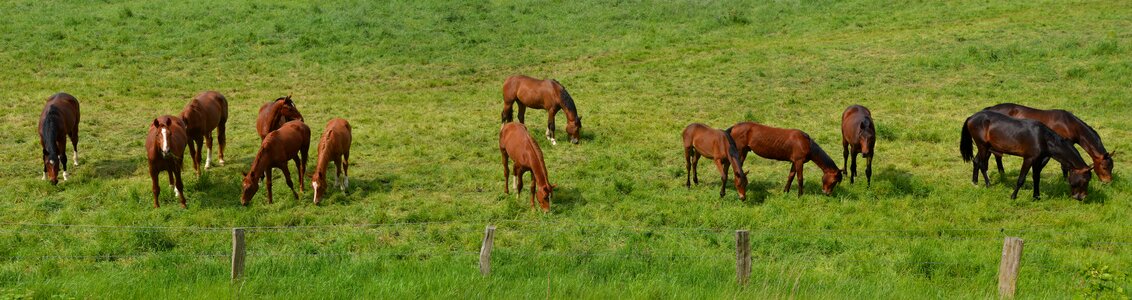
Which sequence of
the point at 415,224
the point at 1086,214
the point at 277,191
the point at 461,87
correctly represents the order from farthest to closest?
the point at 461,87 < the point at 277,191 < the point at 1086,214 < the point at 415,224

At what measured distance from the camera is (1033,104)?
19.5 metres

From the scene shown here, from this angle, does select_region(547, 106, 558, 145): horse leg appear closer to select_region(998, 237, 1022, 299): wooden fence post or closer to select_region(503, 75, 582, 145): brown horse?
select_region(503, 75, 582, 145): brown horse

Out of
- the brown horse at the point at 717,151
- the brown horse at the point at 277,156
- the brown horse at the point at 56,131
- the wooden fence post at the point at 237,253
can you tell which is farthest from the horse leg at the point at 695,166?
the brown horse at the point at 56,131

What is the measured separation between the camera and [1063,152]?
12266 millimetres

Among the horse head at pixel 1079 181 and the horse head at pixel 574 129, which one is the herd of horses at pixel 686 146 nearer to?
the horse head at pixel 1079 181

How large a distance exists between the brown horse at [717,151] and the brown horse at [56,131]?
9.31 meters

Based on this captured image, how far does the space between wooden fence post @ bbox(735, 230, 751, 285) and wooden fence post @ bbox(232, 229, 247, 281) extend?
172 inches

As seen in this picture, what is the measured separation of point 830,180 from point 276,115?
8.77m

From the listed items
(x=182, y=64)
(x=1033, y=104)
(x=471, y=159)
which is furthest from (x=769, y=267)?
(x=182, y=64)

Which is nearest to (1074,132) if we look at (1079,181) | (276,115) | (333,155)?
(1079,181)

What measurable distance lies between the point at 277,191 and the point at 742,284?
7.36m

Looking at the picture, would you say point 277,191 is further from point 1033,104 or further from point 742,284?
point 1033,104

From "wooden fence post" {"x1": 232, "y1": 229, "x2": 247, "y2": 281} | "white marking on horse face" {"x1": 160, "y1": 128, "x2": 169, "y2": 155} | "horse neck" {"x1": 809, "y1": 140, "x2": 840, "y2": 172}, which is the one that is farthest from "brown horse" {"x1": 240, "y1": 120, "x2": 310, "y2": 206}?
"horse neck" {"x1": 809, "y1": 140, "x2": 840, "y2": 172}

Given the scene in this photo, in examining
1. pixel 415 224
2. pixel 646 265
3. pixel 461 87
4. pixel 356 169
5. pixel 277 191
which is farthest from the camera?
pixel 461 87
